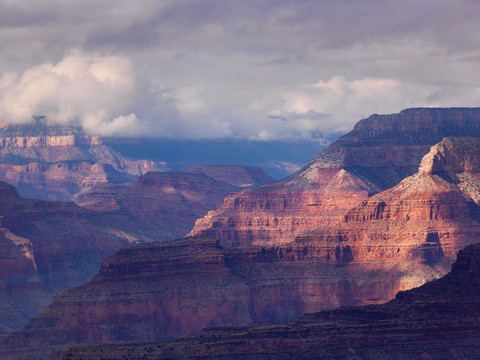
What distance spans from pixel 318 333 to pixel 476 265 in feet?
50.4

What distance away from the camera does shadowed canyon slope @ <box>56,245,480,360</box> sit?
149 meters

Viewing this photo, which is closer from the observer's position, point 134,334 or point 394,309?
point 394,309

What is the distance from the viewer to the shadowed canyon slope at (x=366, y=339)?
14912cm

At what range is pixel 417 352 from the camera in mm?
151250

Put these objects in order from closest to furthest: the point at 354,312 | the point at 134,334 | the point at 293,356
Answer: the point at 293,356, the point at 354,312, the point at 134,334

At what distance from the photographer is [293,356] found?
148750 millimetres

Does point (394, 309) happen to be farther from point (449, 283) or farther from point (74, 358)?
point (74, 358)

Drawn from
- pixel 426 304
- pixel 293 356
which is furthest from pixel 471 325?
pixel 293 356

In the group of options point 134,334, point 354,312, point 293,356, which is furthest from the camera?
point 134,334

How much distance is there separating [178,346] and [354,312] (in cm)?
1764

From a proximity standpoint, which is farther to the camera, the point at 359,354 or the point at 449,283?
the point at 449,283

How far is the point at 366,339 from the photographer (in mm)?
151000

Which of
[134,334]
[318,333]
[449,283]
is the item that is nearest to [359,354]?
[318,333]

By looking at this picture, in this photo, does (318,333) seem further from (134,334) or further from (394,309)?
(134,334)
